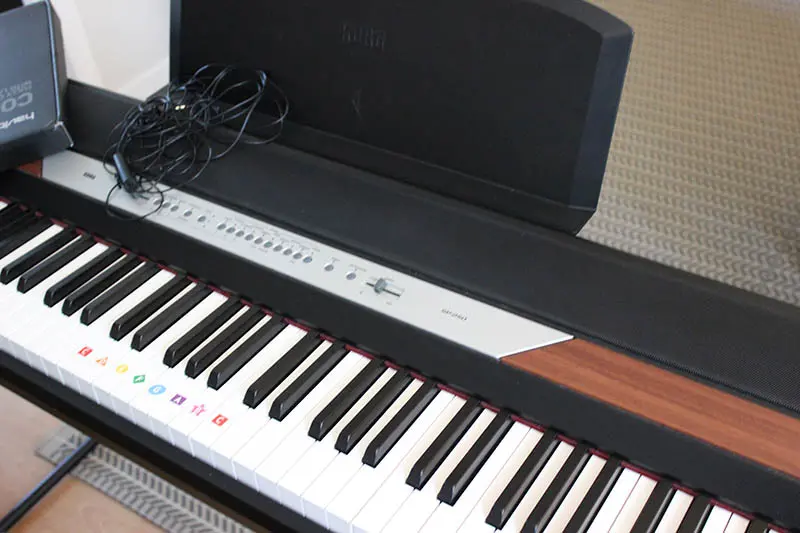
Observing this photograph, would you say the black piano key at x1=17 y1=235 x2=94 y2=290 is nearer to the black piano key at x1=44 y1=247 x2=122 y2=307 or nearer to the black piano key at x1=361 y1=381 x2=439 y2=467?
the black piano key at x1=44 y1=247 x2=122 y2=307

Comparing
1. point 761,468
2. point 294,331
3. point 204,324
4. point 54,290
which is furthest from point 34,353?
point 761,468

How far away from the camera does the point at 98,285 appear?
3.43ft

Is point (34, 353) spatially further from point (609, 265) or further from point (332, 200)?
point (609, 265)


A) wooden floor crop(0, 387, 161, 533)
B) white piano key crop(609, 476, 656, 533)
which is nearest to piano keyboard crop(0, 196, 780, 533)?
white piano key crop(609, 476, 656, 533)

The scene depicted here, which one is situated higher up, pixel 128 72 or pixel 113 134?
pixel 113 134

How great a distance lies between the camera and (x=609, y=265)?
37.5 inches

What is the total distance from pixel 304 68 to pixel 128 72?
1.32m

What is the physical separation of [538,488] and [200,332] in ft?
1.46

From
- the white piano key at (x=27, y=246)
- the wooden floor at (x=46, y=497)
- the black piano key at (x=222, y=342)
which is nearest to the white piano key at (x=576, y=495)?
the black piano key at (x=222, y=342)

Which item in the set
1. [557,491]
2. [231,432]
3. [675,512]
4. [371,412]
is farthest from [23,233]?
[675,512]

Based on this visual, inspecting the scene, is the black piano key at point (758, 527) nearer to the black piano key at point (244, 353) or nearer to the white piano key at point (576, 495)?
the white piano key at point (576, 495)

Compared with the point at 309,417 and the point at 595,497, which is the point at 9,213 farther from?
the point at 595,497

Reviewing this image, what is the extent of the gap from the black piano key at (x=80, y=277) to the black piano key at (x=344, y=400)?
406mm

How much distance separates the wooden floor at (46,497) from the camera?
1576 millimetres
